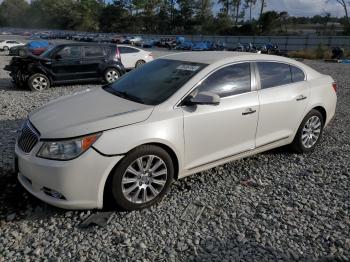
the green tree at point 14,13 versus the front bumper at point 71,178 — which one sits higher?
the green tree at point 14,13

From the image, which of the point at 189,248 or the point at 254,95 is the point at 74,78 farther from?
the point at 189,248

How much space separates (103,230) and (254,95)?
2.42 m

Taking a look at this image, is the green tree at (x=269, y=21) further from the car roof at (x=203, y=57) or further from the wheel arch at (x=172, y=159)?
the wheel arch at (x=172, y=159)

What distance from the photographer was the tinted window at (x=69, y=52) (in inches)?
436

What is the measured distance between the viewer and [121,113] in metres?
3.44

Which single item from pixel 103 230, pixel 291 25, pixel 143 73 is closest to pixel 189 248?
pixel 103 230

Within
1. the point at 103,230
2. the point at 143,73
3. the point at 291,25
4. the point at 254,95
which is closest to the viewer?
the point at 103,230

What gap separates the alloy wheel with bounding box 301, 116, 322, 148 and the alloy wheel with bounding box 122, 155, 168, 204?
102 inches

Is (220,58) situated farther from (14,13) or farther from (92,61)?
(14,13)

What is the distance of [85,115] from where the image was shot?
137 inches

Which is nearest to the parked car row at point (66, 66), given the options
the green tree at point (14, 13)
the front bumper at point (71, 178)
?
the front bumper at point (71, 178)

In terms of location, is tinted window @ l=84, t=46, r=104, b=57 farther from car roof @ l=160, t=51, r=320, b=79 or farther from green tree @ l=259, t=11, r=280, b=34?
green tree @ l=259, t=11, r=280, b=34

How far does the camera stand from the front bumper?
306 cm

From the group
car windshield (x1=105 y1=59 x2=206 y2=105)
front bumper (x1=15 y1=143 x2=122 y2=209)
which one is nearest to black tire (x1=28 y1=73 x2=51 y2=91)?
car windshield (x1=105 y1=59 x2=206 y2=105)
